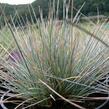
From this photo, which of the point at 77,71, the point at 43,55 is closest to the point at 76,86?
the point at 77,71

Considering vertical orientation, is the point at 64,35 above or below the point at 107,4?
above

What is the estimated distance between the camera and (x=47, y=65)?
120 cm

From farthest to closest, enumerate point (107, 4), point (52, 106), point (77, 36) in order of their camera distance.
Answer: point (107, 4) < point (77, 36) < point (52, 106)

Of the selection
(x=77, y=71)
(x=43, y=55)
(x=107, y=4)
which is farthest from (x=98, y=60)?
(x=107, y=4)

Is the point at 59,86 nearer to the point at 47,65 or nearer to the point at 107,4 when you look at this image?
the point at 47,65

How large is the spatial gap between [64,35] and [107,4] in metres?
1.89

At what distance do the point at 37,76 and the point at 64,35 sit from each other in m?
0.19

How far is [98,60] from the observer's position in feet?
3.95

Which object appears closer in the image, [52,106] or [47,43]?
[52,106]

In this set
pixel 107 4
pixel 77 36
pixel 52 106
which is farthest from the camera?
pixel 107 4

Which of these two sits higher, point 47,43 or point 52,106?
point 47,43

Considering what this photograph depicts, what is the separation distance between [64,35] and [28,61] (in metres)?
0.17

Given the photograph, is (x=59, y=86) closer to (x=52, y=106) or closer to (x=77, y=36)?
(x=52, y=106)

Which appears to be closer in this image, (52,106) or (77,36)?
(52,106)
